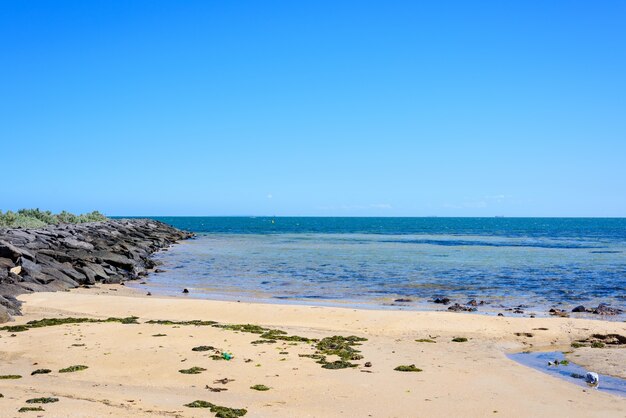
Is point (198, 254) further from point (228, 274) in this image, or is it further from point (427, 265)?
point (427, 265)

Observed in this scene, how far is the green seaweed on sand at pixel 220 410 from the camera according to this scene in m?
8.38

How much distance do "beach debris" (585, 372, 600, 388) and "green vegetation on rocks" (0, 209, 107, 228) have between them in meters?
40.9

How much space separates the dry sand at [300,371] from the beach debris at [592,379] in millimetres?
535

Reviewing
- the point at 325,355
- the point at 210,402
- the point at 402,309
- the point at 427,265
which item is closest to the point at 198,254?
the point at 427,265

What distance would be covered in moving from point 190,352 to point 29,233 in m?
24.9

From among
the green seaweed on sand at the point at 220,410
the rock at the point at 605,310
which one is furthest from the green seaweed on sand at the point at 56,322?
the rock at the point at 605,310

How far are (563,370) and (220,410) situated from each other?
7483 mm

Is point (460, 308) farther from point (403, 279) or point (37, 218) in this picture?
point (37, 218)

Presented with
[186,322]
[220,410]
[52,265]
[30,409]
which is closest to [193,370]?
[220,410]

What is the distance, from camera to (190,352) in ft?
40.7

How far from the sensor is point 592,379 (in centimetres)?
1087

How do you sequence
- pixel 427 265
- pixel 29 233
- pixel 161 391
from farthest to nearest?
pixel 427 265
pixel 29 233
pixel 161 391

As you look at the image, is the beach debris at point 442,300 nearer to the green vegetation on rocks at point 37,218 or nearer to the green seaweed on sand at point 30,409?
the green seaweed on sand at point 30,409

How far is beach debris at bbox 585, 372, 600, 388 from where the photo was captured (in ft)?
35.5
